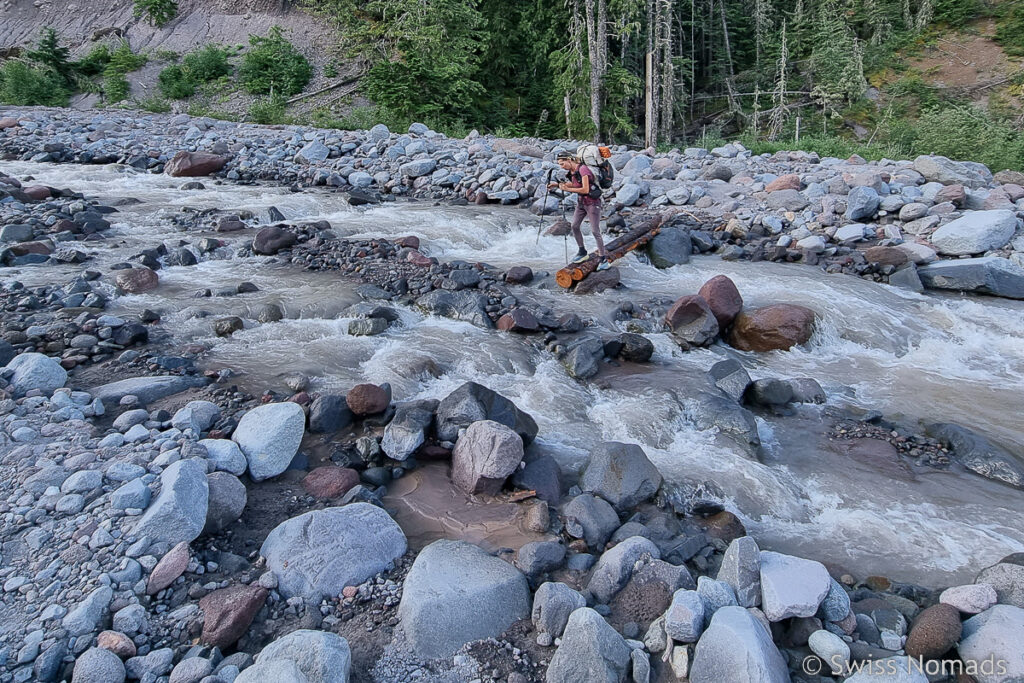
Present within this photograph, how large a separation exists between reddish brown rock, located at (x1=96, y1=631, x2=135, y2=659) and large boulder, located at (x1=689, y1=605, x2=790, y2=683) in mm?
2497

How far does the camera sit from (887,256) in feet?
31.0

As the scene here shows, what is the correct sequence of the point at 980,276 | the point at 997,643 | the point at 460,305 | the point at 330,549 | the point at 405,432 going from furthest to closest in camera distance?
the point at 980,276 → the point at 460,305 → the point at 405,432 → the point at 330,549 → the point at 997,643

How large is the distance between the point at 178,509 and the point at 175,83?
24610 mm

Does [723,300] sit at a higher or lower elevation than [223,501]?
lower

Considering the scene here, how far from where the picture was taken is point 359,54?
22.8m

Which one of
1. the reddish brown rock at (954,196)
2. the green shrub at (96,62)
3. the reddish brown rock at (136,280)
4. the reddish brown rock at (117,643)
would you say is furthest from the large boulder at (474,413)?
the green shrub at (96,62)

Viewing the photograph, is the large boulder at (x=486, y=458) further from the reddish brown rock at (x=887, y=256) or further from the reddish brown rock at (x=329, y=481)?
the reddish brown rock at (x=887, y=256)

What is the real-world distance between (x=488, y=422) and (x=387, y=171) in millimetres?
10822

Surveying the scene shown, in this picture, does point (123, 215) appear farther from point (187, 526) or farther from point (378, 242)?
point (187, 526)

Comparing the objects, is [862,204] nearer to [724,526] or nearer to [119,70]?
[724,526]

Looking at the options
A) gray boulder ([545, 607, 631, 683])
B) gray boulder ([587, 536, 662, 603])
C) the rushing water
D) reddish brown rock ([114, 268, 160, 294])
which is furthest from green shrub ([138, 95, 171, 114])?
gray boulder ([545, 607, 631, 683])

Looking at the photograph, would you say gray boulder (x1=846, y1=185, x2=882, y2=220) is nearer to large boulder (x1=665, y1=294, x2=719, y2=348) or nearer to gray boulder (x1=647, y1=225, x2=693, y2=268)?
gray boulder (x1=647, y1=225, x2=693, y2=268)

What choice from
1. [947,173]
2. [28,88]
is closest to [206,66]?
[28,88]

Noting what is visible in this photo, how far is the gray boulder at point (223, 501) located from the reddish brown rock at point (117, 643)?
0.78 metres
